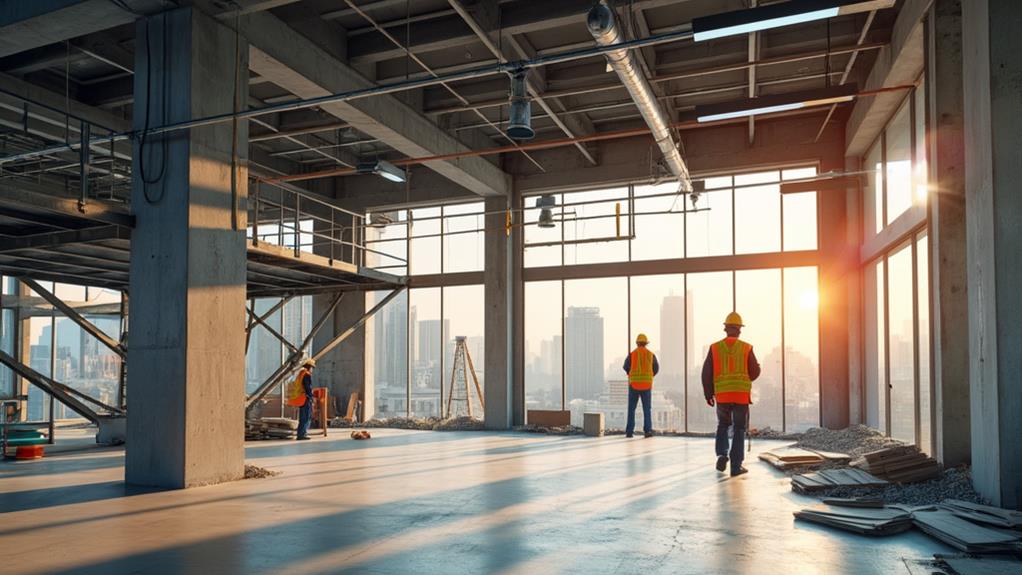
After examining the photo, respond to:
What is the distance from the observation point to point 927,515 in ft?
23.0

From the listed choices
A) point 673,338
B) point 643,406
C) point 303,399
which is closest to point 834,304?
point 673,338

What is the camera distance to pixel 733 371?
10789 mm

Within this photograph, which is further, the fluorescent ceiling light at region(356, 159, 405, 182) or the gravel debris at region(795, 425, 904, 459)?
the fluorescent ceiling light at region(356, 159, 405, 182)

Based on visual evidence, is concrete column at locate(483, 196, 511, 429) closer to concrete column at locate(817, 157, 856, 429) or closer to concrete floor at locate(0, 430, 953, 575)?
concrete column at locate(817, 157, 856, 429)

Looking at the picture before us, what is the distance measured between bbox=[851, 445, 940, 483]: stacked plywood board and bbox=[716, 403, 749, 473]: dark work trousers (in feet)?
5.51

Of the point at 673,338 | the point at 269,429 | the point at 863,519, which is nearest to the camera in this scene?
the point at 863,519

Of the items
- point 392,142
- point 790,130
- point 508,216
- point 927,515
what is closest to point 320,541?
point 927,515

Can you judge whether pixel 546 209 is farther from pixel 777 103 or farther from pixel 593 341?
pixel 777 103

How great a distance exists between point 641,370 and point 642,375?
0.37 ft

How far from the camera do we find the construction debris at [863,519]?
6727mm

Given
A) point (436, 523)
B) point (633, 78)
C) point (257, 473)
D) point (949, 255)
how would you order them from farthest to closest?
1. point (633, 78)
2. point (257, 473)
3. point (949, 255)
4. point (436, 523)

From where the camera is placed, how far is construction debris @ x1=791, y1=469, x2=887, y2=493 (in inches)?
350

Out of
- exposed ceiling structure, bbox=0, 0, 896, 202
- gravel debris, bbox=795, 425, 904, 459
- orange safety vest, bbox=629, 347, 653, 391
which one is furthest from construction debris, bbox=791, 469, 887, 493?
orange safety vest, bbox=629, 347, 653, 391

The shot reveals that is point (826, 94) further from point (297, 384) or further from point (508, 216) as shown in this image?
point (297, 384)
